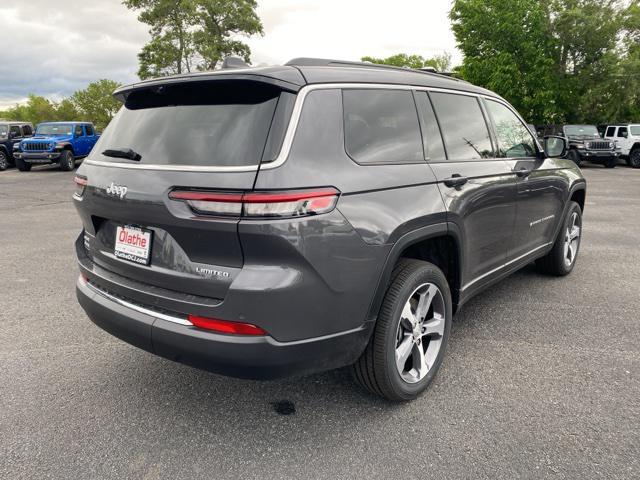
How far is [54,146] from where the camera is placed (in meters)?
19.7

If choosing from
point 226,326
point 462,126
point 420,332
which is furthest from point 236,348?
point 462,126

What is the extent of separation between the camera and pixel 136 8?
33500 mm

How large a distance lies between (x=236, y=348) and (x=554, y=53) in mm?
31331

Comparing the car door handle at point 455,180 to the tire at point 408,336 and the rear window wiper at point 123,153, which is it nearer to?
the tire at point 408,336

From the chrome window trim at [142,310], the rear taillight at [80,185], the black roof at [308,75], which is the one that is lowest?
the chrome window trim at [142,310]

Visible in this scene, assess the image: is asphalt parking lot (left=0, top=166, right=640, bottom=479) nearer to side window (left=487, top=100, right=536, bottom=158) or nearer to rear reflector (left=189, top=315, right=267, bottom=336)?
rear reflector (left=189, top=315, right=267, bottom=336)

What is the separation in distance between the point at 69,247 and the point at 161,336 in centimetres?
507

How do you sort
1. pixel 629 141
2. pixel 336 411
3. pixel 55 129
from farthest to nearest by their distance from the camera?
pixel 629 141 → pixel 55 129 → pixel 336 411

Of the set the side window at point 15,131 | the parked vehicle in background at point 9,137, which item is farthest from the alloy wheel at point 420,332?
the side window at point 15,131

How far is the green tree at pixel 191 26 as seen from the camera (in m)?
32.7

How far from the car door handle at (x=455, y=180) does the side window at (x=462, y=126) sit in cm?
14

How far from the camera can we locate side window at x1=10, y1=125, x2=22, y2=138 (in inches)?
853

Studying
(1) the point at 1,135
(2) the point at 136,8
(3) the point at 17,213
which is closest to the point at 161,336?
(3) the point at 17,213

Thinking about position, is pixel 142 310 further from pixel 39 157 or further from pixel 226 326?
pixel 39 157
